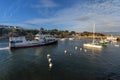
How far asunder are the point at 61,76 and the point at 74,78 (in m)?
2.24

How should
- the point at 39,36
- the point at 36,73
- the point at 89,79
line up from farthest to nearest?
the point at 39,36
the point at 36,73
the point at 89,79

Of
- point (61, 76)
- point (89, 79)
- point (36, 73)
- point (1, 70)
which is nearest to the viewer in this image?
point (89, 79)

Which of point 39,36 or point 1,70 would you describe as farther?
point 39,36

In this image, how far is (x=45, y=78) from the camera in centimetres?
2550

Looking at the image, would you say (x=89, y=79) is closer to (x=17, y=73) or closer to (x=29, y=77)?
(x=29, y=77)

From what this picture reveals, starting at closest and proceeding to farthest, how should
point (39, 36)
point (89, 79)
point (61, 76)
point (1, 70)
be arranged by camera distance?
1. point (89, 79)
2. point (61, 76)
3. point (1, 70)
4. point (39, 36)

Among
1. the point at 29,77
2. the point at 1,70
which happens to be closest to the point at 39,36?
the point at 1,70

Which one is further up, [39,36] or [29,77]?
[39,36]

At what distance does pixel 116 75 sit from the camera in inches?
1057

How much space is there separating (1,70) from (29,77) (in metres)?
7.63

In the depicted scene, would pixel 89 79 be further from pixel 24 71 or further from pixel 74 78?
pixel 24 71

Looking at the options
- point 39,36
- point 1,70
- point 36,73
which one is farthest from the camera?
point 39,36

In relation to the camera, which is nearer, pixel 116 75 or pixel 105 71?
pixel 116 75

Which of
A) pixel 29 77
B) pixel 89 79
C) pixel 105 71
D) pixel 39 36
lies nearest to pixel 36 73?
pixel 29 77
